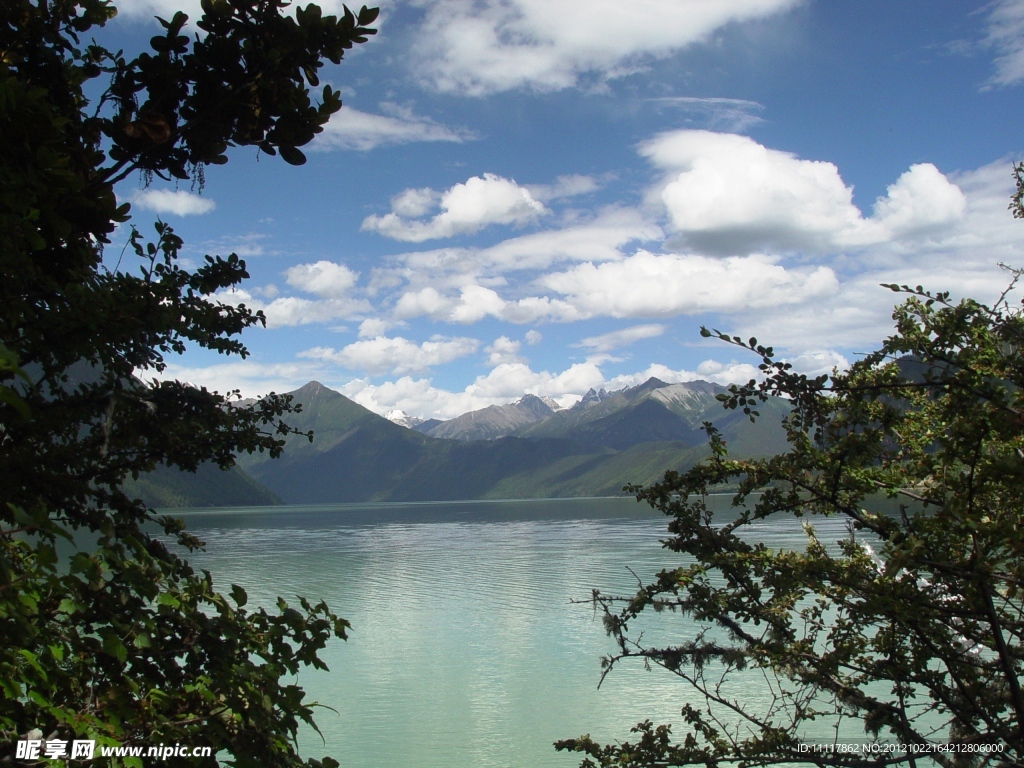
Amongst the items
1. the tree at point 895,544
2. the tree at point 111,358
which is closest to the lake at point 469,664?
the tree at point 895,544

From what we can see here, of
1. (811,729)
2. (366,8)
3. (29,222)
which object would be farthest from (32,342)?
(811,729)

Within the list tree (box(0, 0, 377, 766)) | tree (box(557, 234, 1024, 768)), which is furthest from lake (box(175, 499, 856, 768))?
tree (box(0, 0, 377, 766))

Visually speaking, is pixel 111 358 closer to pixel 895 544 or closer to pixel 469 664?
pixel 895 544

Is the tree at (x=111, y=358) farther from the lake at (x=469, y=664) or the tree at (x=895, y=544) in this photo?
the lake at (x=469, y=664)

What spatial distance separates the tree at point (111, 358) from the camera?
→ 2933 mm

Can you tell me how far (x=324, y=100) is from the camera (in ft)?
14.2

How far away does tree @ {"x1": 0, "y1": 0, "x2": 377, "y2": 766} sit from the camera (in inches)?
115

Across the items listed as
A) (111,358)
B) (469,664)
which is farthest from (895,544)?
(469,664)

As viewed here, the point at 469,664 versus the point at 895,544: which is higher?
the point at 895,544

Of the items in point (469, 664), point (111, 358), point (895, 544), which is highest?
point (111, 358)

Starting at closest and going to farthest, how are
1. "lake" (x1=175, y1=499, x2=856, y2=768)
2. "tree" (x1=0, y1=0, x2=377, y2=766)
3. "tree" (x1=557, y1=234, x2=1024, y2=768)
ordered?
"tree" (x1=0, y1=0, x2=377, y2=766) → "tree" (x1=557, y1=234, x2=1024, y2=768) → "lake" (x1=175, y1=499, x2=856, y2=768)

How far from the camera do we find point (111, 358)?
4.49 m

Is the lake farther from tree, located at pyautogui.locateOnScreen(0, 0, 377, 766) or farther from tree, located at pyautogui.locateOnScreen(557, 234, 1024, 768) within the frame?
tree, located at pyautogui.locateOnScreen(0, 0, 377, 766)

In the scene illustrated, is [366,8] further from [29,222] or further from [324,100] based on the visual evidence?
[29,222]
